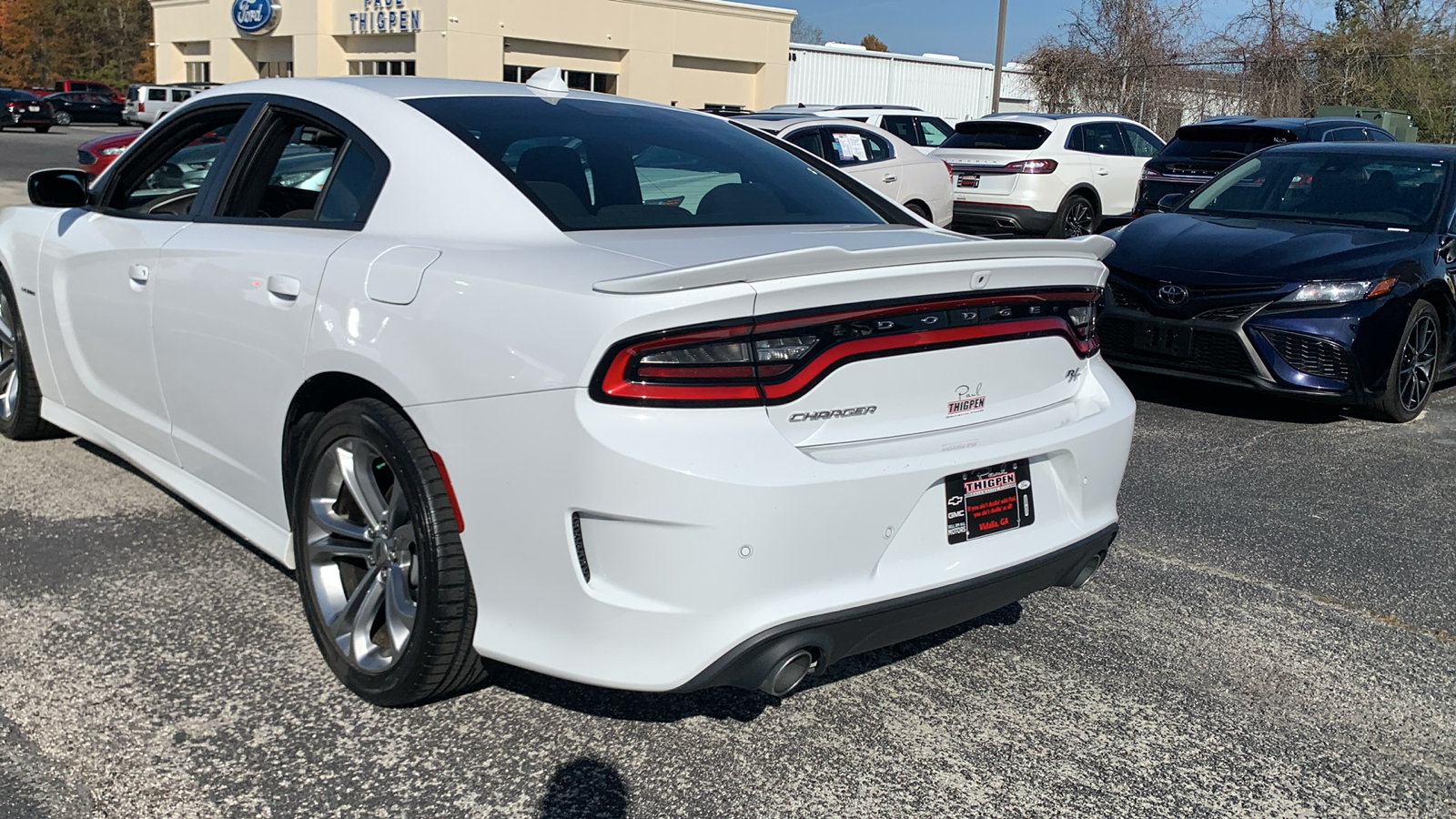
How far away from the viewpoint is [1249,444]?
6.29m

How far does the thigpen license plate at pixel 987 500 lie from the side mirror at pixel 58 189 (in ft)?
11.2

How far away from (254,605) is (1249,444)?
4733 mm

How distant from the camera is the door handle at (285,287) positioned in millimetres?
3197

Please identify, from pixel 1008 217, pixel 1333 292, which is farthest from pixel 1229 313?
pixel 1008 217

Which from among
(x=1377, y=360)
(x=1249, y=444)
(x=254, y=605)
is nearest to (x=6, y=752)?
(x=254, y=605)

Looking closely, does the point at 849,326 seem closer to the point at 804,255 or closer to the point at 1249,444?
the point at 804,255

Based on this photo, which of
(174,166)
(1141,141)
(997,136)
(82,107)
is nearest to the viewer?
(174,166)

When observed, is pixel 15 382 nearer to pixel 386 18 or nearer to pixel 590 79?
pixel 386 18

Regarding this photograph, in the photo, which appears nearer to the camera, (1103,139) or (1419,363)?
(1419,363)

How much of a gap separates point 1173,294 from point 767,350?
4774 mm

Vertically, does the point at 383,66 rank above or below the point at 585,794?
above

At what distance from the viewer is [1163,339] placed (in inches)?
265

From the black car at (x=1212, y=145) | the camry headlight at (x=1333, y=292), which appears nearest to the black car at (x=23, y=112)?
the black car at (x=1212, y=145)

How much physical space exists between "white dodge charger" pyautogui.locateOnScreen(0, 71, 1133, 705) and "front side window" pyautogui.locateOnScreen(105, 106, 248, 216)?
0.16 m
